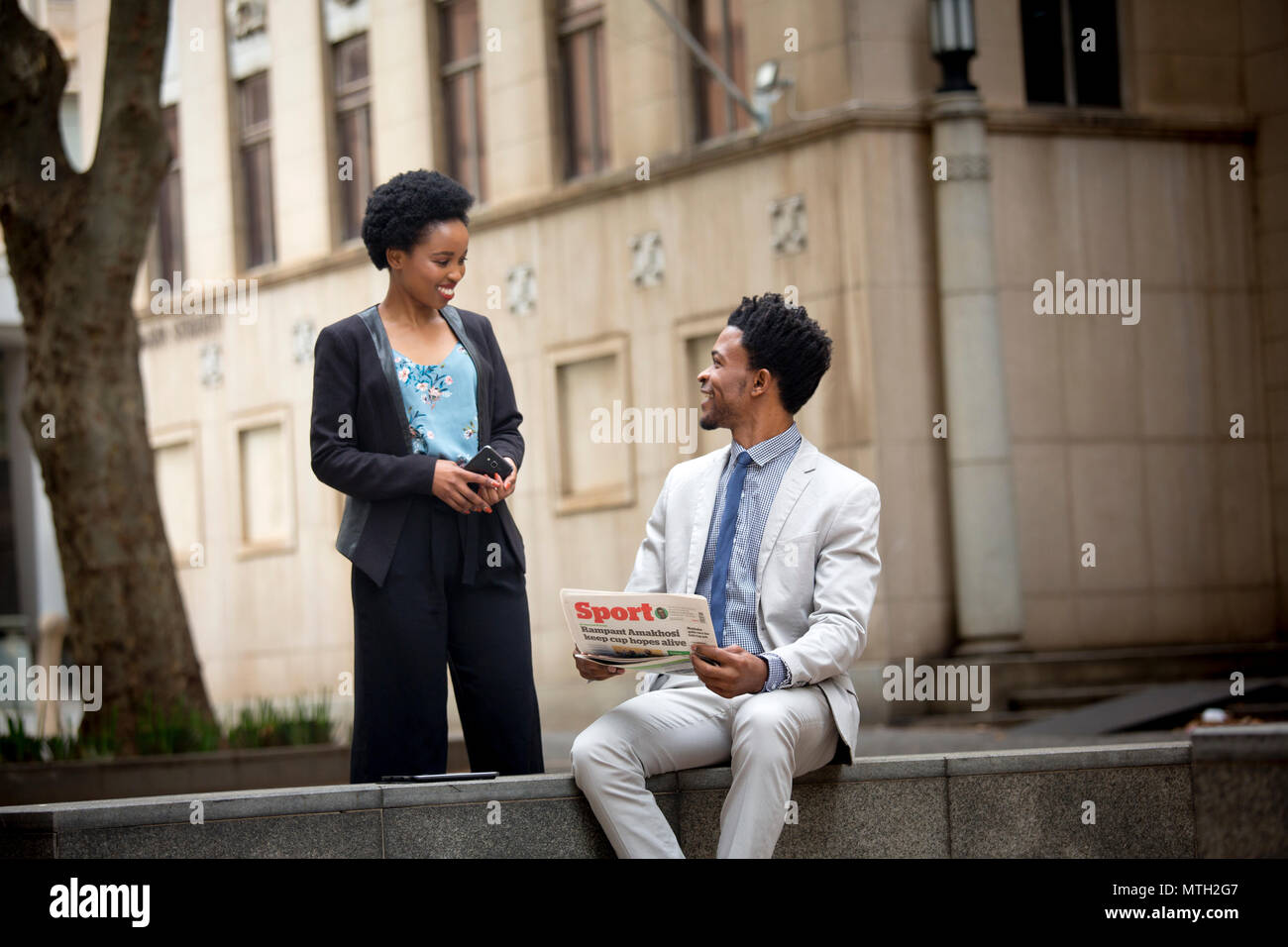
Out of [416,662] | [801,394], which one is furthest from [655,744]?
[801,394]

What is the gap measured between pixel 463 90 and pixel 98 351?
1090cm

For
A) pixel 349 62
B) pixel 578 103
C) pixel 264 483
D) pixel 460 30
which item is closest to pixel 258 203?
pixel 349 62

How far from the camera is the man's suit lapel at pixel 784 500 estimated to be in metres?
5.58

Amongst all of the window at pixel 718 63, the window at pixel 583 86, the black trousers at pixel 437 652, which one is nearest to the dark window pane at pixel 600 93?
the window at pixel 583 86

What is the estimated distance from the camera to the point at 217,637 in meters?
24.1

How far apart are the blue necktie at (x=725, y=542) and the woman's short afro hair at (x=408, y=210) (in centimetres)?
111

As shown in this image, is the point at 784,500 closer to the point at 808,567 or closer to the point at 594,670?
the point at 808,567

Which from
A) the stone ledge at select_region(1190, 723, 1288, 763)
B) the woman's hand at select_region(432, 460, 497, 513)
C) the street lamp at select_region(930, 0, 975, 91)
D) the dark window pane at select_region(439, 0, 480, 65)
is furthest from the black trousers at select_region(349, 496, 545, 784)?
the dark window pane at select_region(439, 0, 480, 65)

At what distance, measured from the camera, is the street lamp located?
1614 centimetres

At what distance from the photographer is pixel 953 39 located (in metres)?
16.2

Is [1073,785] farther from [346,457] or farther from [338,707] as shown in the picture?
[338,707]

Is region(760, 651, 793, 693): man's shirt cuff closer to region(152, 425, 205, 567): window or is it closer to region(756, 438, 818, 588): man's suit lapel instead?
region(756, 438, 818, 588): man's suit lapel

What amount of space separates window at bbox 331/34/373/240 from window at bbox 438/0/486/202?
56.2 inches

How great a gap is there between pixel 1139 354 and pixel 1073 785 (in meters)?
12.2
